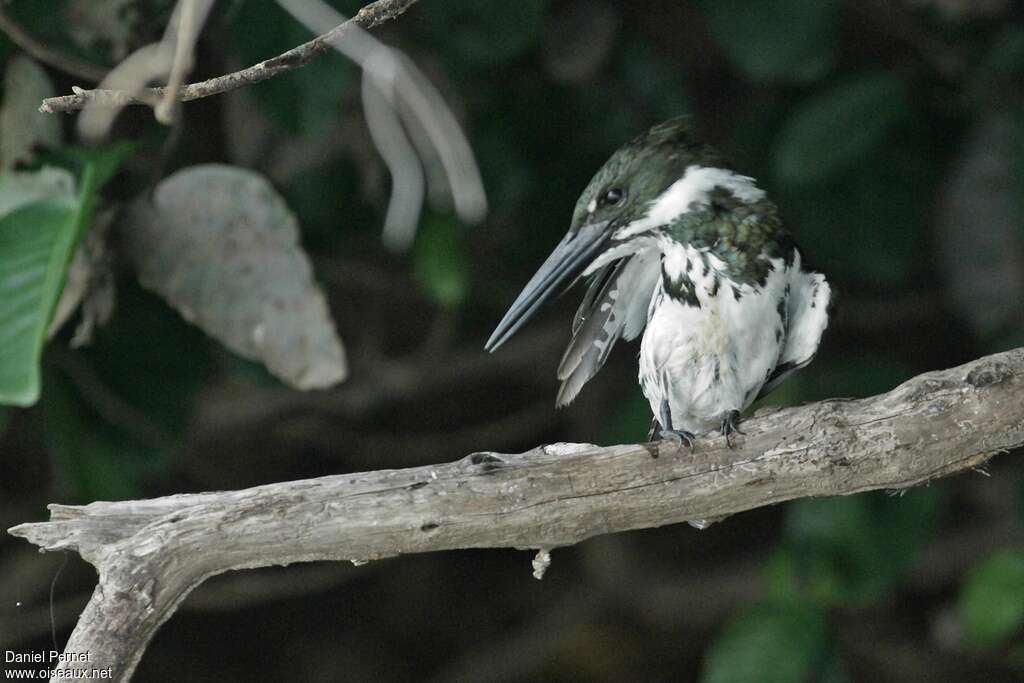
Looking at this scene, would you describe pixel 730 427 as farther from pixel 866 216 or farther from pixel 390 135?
pixel 866 216

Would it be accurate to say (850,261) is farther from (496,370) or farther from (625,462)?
(625,462)

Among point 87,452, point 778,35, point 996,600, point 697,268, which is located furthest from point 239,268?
point 996,600

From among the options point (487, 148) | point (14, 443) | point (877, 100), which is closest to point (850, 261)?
point (877, 100)

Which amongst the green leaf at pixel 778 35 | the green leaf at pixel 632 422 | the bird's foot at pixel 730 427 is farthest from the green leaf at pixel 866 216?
the bird's foot at pixel 730 427

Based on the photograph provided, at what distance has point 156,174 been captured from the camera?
2205 millimetres

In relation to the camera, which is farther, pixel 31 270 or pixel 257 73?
pixel 31 270

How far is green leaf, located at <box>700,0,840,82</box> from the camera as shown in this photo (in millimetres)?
2307

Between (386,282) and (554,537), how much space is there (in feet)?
5.55

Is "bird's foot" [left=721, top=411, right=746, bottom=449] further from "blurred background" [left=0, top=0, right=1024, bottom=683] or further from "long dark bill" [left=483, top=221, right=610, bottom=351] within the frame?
"blurred background" [left=0, top=0, right=1024, bottom=683]

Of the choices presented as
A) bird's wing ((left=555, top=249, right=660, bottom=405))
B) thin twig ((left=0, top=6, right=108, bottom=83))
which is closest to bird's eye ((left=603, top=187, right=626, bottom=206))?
bird's wing ((left=555, top=249, right=660, bottom=405))

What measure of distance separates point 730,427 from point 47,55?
3.93 ft

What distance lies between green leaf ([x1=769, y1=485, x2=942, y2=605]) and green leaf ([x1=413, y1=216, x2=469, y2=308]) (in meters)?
0.82

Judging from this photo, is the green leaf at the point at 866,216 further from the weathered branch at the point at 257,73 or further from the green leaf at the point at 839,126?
the weathered branch at the point at 257,73

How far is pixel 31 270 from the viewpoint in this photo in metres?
1.74
